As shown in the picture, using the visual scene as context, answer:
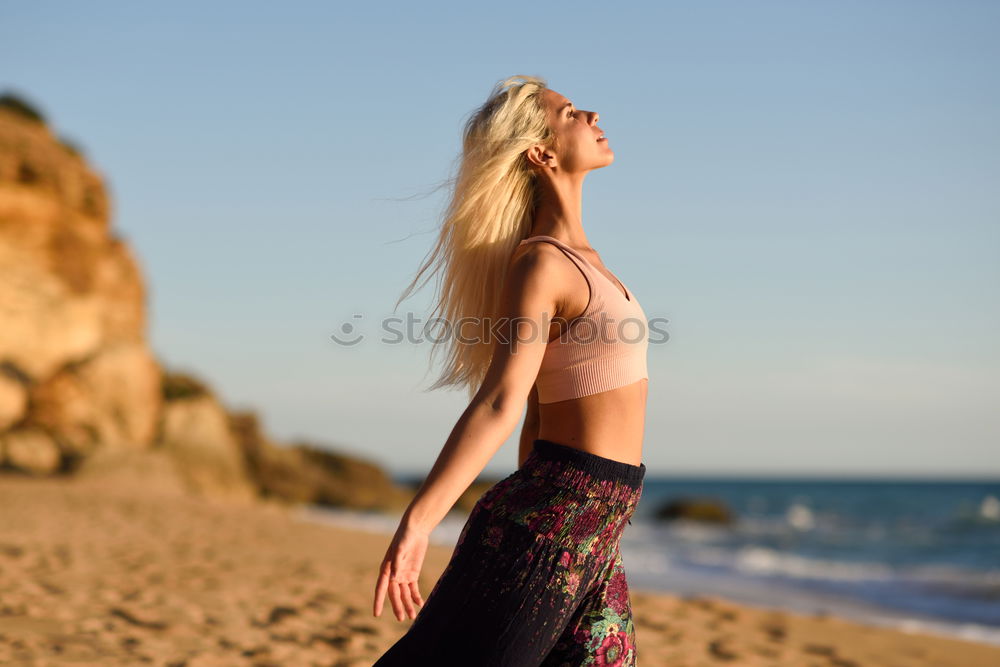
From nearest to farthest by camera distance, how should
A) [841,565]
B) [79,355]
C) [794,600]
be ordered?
[794,600]
[841,565]
[79,355]

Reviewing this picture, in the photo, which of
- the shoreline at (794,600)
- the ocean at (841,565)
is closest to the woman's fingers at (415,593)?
the shoreline at (794,600)

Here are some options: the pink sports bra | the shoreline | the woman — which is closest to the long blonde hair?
the woman

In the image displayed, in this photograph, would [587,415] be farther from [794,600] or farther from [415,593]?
[794,600]

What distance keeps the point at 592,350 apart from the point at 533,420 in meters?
0.35

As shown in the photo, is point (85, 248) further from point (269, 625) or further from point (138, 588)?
point (269, 625)

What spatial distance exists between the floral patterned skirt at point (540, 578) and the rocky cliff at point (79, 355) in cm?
1778

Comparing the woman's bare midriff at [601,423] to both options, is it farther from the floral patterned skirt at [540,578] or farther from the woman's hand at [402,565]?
the woman's hand at [402,565]

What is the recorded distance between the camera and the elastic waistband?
193 centimetres

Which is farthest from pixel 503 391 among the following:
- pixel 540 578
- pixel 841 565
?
pixel 841 565

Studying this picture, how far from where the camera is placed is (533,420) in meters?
2.26

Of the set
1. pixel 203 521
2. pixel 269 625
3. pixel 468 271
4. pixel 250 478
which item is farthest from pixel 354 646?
pixel 250 478

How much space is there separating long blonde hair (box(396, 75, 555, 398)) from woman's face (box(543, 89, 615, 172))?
2cm

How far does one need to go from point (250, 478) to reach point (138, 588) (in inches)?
798

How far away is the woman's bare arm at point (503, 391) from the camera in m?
1.75
